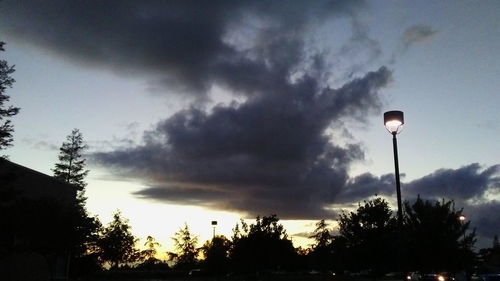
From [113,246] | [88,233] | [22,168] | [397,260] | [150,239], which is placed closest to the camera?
[397,260]

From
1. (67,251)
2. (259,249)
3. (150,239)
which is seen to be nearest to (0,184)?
(67,251)

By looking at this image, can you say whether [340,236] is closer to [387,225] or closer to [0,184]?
[387,225]

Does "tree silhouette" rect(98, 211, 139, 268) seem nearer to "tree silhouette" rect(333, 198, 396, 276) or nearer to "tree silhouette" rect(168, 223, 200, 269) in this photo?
"tree silhouette" rect(168, 223, 200, 269)

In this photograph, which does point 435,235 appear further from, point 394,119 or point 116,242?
point 116,242

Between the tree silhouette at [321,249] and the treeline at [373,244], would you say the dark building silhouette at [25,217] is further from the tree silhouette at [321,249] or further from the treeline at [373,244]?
the tree silhouette at [321,249]

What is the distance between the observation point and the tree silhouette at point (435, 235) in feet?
86.1

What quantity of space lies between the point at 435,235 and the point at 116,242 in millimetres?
67251

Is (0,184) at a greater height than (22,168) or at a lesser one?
lesser

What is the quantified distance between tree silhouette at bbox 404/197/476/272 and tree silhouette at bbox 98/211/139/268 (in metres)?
60.9

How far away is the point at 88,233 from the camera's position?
35.7 meters

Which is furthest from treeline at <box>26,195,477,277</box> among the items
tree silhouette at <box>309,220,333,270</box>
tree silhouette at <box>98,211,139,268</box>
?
tree silhouette at <box>309,220,333,270</box>

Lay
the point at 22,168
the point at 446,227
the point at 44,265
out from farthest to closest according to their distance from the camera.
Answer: the point at 44,265 < the point at 22,168 < the point at 446,227

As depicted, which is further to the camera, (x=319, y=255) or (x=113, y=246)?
(x=319, y=255)

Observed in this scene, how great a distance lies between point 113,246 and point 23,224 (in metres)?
53.7
